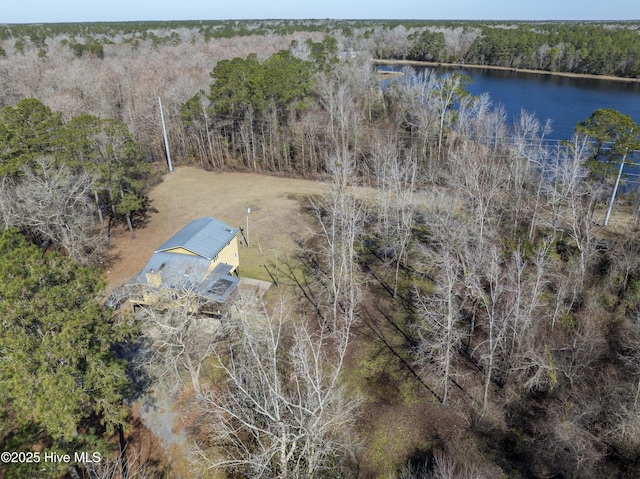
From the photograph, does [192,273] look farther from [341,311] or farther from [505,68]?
[505,68]

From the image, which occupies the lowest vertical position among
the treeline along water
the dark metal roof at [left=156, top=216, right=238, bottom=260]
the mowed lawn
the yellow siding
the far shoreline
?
the mowed lawn

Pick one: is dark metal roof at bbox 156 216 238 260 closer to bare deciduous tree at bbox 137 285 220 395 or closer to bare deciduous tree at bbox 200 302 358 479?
bare deciduous tree at bbox 137 285 220 395

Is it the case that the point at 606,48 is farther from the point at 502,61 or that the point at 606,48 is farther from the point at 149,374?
the point at 149,374

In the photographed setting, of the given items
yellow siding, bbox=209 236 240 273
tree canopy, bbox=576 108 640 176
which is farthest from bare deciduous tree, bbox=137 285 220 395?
tree canopy, bbox=576 108 640 176

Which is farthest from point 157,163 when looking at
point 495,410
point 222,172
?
point 495,410

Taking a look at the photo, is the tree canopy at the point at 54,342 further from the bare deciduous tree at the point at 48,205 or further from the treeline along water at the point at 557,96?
the treeline along water at the point at 557,96

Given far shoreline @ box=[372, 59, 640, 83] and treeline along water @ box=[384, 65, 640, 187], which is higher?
far shoreline @ box=[372, 59, 640, 83]

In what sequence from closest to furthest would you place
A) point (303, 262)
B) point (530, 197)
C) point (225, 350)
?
1. point (225, 350)
2. point (303, 262)
3. point (530, 197)
